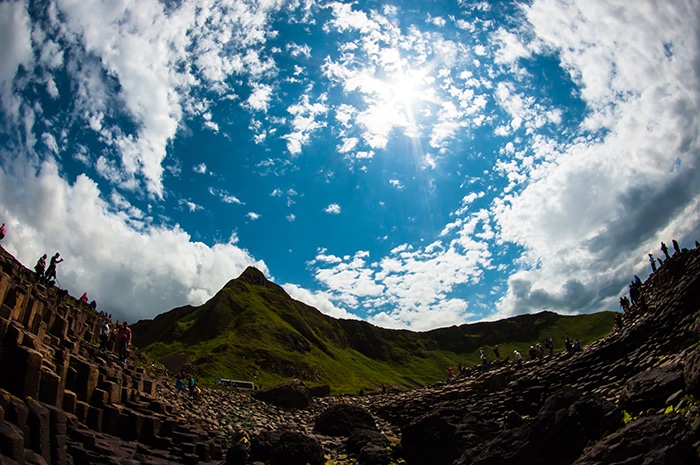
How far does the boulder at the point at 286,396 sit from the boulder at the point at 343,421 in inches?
544

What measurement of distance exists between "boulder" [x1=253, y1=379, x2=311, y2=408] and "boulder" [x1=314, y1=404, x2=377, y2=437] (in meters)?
13.8

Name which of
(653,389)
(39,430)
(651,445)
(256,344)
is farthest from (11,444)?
(256,344)

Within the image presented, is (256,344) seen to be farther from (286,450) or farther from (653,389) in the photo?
(653,389)

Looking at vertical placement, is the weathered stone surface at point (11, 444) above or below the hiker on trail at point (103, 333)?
below

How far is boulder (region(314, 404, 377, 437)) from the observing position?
1359 inches

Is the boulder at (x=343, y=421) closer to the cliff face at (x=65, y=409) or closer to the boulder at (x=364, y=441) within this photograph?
the boulder at (x=364, y=441)

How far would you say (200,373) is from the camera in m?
79.1

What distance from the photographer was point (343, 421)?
3531cm

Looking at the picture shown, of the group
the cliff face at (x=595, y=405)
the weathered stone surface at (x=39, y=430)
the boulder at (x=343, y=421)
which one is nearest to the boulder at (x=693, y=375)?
the cliff face at (x=595, y=405)

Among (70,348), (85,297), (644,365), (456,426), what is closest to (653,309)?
(644,365)

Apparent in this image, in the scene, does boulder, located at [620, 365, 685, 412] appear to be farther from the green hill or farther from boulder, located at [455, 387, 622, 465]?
the green hill

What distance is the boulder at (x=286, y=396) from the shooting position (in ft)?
161

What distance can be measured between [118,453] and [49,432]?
3349mm

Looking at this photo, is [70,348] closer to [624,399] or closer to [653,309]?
[624,399]
